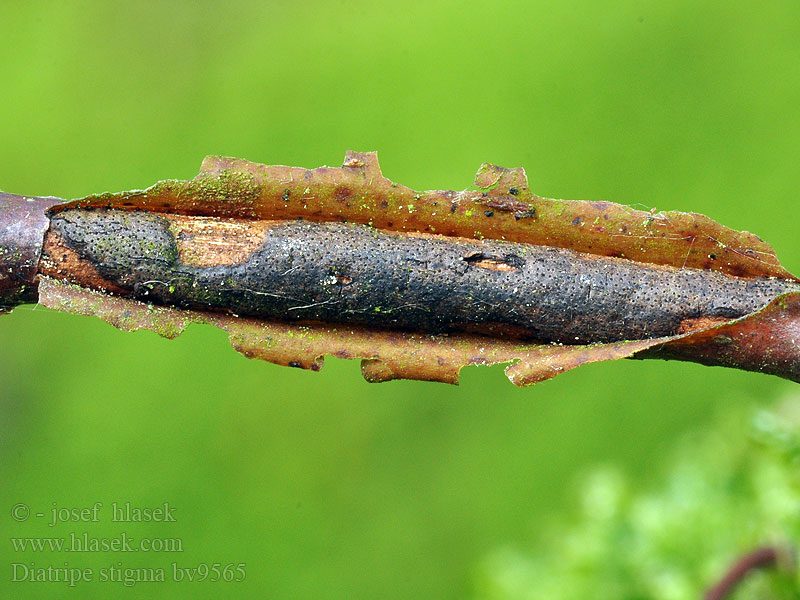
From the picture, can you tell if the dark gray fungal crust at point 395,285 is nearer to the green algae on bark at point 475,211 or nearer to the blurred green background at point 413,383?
the green algae on bark at point 475,211

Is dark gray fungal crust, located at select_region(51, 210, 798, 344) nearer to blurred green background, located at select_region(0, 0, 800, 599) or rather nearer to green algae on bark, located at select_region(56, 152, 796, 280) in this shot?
green algae on bark, located at select_region(56, 152, 796, 280)

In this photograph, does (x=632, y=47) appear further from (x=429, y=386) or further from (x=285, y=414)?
(x=285, y=414)

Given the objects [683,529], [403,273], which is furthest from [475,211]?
[683,529]

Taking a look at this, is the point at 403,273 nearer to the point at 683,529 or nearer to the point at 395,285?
the point at 395,285

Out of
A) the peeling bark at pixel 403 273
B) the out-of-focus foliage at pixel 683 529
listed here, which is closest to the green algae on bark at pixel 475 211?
the peeling bark at pixel 403 273

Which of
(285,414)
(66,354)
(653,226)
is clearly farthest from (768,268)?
(66,354)
